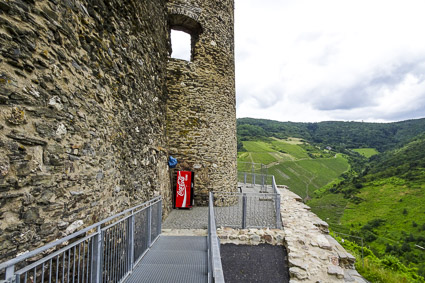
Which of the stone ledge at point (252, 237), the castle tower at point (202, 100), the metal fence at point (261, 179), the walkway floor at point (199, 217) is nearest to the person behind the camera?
the stone ledge at point (252, 237)

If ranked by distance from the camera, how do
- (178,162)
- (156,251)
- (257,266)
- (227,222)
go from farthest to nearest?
(178,162) < (227,222) < (257,266) < (156,251)

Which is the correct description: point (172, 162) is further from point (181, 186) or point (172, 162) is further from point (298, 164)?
point (298, 164)

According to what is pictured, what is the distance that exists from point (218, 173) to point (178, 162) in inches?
64.9

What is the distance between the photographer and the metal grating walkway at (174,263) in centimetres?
315

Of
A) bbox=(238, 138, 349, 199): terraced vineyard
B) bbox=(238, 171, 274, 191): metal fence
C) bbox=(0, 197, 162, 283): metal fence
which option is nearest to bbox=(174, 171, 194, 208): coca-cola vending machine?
bbox=(0, 197, 162, 283): metal fence

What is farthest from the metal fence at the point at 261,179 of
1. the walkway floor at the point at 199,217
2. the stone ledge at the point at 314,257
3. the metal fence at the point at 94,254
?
the metal fence at the point at 94,254

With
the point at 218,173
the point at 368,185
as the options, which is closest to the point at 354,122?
the point at 368,185

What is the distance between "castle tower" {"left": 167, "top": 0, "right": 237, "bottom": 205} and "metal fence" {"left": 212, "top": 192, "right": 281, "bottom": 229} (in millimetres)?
597

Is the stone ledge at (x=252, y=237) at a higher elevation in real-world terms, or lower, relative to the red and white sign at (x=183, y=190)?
lower

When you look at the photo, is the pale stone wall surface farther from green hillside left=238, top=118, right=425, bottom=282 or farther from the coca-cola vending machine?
green hillside left=238, top=118, right=425, bottom=282

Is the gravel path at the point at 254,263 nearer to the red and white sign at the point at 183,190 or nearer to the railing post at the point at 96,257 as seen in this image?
the red and white sign at the point at 183,190

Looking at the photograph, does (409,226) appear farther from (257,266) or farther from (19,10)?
(19,10)

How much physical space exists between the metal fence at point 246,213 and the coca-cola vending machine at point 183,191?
3.55 feet

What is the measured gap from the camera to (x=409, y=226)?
43.5 m
